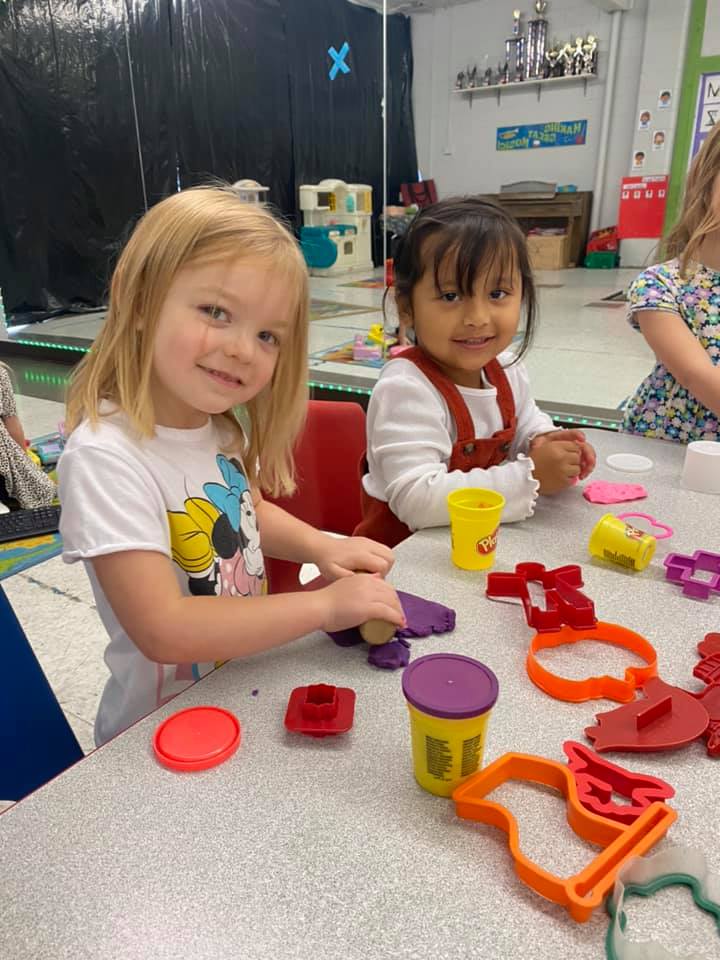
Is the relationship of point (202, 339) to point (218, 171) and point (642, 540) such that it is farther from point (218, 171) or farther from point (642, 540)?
point (218, 171)

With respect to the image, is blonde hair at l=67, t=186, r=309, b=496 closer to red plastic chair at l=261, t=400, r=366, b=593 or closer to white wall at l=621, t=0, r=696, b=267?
red plastic chair at l=261, t=400, r=366, b=593

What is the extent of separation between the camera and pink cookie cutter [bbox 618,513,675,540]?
0.91m

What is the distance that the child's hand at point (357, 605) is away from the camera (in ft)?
2.15

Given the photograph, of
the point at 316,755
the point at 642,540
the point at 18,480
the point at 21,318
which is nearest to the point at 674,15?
the point at 21,318

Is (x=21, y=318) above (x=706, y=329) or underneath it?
underneath

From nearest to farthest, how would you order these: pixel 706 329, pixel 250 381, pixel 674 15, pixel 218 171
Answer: pixel 250 381
pixel 706 329
pixel 218 171
pixel 674 15

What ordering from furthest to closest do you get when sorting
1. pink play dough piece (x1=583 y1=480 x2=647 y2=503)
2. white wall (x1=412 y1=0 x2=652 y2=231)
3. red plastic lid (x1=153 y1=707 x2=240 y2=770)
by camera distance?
white wall (x1=412 y1=0 x2=652 y2=231)
pink play dough piece (x1=583 y1=480 x2=647 y2=503)
red plastic lid (x1=153 y1=707 x2=240 y2=770)

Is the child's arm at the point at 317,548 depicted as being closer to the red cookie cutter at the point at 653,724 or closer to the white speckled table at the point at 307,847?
the white speckled table at the point at 307,847

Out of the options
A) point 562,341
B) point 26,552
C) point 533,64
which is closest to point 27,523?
point 26,552

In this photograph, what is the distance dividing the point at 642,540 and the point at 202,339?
53 cm

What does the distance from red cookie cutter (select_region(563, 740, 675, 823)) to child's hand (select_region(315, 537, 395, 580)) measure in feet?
0.99

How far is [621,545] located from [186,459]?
0.50 metres

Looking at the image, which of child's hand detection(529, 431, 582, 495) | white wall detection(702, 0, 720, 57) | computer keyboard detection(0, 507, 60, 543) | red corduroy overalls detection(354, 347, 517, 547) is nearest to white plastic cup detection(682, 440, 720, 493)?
child's hand detection(529, 431, 582, 495)

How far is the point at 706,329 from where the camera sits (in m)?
1.35
